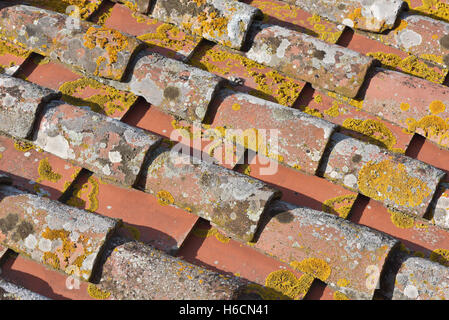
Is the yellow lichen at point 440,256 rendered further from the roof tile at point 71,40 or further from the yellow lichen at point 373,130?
the roof tile at point 71,40

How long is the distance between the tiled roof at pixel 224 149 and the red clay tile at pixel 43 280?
1 centimetres

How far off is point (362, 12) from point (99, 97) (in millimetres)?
2143

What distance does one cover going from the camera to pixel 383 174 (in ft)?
11.7

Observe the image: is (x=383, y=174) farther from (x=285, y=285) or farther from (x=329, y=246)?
(x=285, y=285)

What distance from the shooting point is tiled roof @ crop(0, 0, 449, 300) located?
324 centimetres

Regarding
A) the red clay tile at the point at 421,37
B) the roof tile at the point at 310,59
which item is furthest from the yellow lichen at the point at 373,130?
the red clay tile at the point at 421,37

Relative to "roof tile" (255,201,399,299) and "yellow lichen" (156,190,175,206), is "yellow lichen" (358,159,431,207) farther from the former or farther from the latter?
"yellow lichen" (156,190,175,206)

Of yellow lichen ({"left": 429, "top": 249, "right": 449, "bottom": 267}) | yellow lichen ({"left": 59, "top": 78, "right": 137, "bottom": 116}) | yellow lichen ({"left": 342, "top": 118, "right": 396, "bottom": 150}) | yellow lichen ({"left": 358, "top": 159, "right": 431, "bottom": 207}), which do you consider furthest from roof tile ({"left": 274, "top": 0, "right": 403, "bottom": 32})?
yellow lichen ({"left": 429, "top": 249, "right": 449, "bottom": 267})

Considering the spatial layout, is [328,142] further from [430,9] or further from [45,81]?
[45,81]

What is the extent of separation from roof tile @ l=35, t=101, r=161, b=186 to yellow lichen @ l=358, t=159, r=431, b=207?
53.7 inches

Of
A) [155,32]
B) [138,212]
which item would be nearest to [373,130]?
[138,212]
